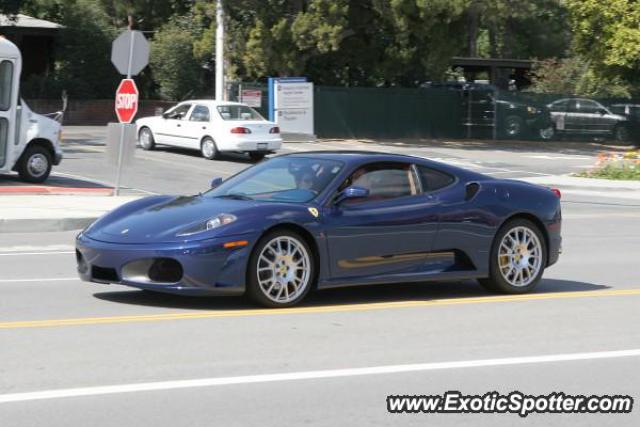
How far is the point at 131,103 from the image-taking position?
19.4 m

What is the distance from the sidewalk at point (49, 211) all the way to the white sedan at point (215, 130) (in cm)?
1090

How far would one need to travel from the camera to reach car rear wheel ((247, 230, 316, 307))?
30.7 ft

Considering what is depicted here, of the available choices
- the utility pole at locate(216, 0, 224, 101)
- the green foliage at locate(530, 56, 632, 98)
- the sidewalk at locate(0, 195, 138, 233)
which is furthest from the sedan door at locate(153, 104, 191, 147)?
the green foliage at locate(530, 56, 632, 98)

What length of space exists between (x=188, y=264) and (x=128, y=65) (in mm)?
10706

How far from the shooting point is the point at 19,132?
22.3 meters

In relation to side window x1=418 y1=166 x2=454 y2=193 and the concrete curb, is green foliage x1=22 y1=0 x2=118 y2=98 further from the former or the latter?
side window x1=418 y1=166 x2=454 y2=193

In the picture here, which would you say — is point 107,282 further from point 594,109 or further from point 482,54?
point 482,54

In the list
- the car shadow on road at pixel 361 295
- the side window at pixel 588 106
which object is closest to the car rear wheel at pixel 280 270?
the car shadow on road at pixel 361 295

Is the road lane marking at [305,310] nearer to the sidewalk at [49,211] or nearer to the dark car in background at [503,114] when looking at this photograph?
the sidewalk at [49,211]

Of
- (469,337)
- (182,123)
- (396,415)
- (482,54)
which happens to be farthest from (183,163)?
(482,54)

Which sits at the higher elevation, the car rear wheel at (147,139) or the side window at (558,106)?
the side window at (558,106)

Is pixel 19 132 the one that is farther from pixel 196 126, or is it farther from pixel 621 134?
pixel 621 134

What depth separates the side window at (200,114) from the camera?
3139 centimetres

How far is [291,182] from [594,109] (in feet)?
126
